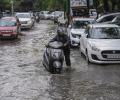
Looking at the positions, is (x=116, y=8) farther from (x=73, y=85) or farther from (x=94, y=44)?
(x=73, y=85)

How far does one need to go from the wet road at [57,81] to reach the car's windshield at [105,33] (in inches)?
44.2

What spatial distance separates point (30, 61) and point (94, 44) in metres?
2.74

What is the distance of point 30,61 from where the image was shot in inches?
675

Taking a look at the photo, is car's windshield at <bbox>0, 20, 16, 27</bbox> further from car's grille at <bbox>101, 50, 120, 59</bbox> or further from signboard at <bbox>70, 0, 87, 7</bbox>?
signboard at <bbox>70, 0, 87, 7</bbox>

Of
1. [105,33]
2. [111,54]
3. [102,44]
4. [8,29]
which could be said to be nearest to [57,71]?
[111,54]

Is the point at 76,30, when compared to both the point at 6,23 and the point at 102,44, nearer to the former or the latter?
the point at 102,44

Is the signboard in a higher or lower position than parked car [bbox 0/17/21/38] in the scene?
higher

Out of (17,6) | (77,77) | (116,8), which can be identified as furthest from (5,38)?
(17,6)

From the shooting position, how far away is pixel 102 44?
15.9 meters

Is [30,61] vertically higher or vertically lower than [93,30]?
lower

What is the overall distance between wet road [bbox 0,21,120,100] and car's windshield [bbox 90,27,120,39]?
1124mm

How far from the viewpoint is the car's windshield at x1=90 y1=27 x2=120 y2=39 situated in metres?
17.0

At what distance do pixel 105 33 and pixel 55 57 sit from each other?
3979mm

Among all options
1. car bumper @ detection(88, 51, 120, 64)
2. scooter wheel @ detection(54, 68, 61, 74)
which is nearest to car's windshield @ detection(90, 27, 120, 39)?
car bumper @ detection(88, 51, 120, 64)
